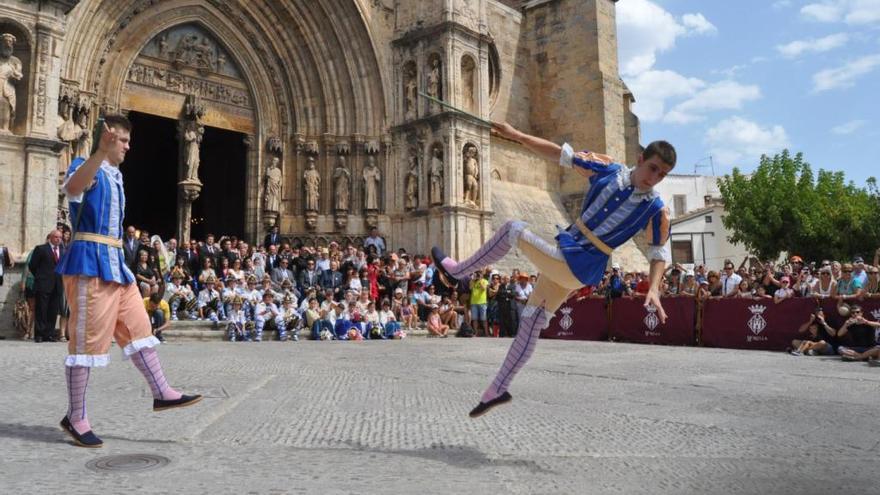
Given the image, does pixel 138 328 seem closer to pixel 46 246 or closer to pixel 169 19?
pixel 46 246

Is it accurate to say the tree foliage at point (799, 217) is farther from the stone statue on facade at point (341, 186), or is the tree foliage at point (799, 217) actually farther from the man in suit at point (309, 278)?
the man in suit at point (309, 278)

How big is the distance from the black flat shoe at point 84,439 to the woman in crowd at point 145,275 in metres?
7.44

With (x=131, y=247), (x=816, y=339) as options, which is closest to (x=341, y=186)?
(x=131, y=247)

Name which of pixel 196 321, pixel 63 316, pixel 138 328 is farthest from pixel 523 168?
pixel 138 328

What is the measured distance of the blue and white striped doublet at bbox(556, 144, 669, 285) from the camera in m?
3.80

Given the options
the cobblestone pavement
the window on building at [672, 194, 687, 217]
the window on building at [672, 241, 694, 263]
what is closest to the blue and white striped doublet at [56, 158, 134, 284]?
the cobblestone pavement

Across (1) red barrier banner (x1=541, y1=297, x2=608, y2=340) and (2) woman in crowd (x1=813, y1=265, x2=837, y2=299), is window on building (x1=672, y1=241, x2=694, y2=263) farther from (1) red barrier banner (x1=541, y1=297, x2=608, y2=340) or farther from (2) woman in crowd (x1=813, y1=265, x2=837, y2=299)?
(2) woman in crowd (x1=813, y1=265, x2=837, y2=299)

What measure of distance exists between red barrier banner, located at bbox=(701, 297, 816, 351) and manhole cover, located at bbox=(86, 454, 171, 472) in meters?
10.1

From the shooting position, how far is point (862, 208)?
33.0 meters

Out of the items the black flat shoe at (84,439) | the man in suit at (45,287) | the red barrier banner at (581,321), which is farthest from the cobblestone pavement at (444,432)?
the red barrier banner at (581,321)

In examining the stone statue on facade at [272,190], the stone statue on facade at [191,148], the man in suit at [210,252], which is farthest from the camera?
the stone statue on facade at [272,190]

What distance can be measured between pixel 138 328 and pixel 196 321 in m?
8.67

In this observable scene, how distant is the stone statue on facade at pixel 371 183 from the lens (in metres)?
18.5

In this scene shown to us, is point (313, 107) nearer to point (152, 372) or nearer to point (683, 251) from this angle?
point (152, 372)
